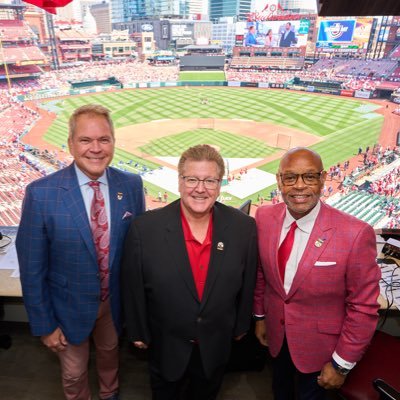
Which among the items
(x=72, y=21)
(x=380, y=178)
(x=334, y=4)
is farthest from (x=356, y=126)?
(x=334, y=4)

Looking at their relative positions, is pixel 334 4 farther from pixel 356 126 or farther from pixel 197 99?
pixel 197 99

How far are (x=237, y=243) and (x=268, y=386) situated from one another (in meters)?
1.22

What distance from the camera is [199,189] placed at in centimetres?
109

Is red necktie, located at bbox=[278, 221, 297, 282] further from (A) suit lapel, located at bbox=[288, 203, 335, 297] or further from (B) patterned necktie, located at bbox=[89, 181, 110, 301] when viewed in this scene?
(B) patterned necktie, located at bbox=[89, 181, 110, 301]

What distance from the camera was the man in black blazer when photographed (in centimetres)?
112

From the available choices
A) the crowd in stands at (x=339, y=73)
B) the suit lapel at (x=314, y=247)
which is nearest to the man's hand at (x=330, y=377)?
the suit lapel at (x=314, y=247)

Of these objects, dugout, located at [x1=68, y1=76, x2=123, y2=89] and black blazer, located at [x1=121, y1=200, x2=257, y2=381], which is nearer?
black blazer, located at [x1=121, y1=200, x2=257, y2=381]

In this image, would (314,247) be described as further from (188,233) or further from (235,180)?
(235,180)

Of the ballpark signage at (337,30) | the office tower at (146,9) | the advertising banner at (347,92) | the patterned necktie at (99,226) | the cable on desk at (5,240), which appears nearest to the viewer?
the patterned necktie at (99,226)

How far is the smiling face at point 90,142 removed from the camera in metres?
1.22

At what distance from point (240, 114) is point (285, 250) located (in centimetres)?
1557

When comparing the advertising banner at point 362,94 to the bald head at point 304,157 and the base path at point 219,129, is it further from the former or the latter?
the bald head at point 304,157

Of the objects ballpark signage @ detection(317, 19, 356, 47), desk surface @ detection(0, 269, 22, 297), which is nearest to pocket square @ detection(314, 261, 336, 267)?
desk surface @ detection(0, 269, 22, 297)

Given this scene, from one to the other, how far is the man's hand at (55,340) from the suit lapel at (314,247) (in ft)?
3.41
